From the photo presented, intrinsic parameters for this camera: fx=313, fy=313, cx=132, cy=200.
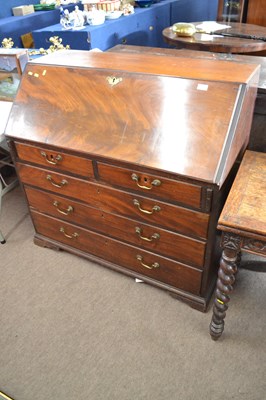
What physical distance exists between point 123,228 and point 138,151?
17.0 inches

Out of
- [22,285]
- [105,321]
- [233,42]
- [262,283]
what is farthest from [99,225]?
[233,42]

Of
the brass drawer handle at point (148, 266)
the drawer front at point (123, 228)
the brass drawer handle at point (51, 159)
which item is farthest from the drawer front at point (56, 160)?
the brass drawer handle at point (148, 266)

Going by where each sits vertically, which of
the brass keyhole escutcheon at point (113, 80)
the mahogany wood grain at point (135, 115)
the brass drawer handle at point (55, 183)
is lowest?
the brass drawer handle at point (55, 183)

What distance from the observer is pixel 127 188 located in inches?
53.1

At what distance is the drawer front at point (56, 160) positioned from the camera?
1411mm

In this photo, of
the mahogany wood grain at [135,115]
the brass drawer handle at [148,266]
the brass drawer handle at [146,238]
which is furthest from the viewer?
the brass drawer handle at [148,266]

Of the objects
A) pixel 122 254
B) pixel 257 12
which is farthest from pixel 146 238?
pixel 257 12

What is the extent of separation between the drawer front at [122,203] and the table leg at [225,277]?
0.14m

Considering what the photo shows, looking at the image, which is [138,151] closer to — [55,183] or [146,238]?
[146,238]

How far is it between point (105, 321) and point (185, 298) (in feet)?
1.34

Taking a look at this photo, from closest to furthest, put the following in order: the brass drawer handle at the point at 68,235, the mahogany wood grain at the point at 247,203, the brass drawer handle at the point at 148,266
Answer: the mahogany wood grain at the point at 247,203 < the brass drawer handle at the point at 148,266 < the brass drawer handle at the point at 68,235

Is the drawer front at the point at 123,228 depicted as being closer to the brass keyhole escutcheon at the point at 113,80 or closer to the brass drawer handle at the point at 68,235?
the brass drawer handle at the point at 68,235

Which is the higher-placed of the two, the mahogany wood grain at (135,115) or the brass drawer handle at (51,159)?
the mahogany wood grain at (135,115)

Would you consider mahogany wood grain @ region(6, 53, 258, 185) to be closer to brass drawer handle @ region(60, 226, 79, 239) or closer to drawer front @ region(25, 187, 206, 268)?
drawer front @ region(25, 187, 206, 268)
